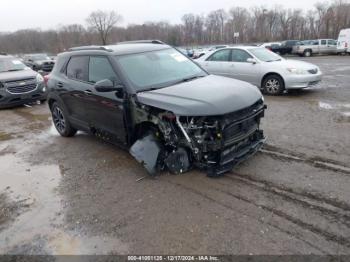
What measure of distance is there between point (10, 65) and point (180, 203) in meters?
10.2

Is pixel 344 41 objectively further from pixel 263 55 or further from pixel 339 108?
pixel 339 108

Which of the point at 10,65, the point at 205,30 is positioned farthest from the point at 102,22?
the point at 10,65

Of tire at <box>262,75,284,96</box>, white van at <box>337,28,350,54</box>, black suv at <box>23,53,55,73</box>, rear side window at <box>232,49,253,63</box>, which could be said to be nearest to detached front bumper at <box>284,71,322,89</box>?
tire at <box>262,75,284,96</box>

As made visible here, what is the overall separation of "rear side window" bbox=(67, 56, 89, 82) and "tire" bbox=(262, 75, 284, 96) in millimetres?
6137

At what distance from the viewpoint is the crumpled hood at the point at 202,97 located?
3869 mm

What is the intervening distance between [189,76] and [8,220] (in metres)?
3.34

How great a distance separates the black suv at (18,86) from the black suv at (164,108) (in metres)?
5.40

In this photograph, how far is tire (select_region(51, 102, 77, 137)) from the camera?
6.54 metres

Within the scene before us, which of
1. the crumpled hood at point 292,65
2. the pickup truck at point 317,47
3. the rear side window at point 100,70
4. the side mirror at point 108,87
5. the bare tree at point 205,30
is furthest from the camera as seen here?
the bare tree at point 205,30

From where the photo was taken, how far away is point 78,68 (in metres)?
5.78

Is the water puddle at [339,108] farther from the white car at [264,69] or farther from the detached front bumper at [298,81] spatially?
the white car at [264,69]

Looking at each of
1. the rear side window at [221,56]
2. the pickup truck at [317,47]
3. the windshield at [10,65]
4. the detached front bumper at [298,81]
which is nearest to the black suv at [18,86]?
the windshield at [10,65]

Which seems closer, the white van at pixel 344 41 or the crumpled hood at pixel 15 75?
the crumpled hood at pixel 15 75

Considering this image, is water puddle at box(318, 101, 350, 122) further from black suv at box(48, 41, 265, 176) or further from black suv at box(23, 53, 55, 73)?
black suv at box(23, 53, 55, 73)
